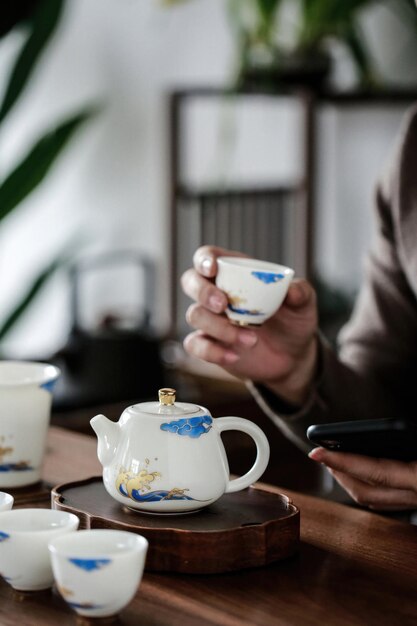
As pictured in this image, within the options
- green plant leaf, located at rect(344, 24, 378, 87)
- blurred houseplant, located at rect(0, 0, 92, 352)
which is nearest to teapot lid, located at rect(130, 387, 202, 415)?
blurred houseplant, located at rect(0, 0, 92, 352)

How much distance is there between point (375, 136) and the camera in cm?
359

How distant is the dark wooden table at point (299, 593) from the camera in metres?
0.83

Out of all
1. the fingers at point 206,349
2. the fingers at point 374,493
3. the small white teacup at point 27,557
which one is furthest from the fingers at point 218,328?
the small white teacup at point 27,557

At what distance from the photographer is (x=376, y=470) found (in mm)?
1129

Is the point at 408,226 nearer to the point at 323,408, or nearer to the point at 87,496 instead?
the point at 323,408

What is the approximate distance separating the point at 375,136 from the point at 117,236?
2.99 ft

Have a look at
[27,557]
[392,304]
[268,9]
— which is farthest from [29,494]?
[268,9]

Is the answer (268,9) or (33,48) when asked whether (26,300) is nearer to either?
(33,48)

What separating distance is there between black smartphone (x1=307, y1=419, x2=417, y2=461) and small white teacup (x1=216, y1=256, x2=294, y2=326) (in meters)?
0.22

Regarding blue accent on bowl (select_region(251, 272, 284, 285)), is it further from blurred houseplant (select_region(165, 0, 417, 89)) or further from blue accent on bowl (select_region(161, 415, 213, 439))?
blurred houseplant (select_region(165, 0, 417, 89))

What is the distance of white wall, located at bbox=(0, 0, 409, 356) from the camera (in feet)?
11.0

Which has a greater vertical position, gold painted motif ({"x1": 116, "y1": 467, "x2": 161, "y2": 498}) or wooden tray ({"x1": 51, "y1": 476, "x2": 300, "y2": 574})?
gold painted motif ({"x1": 116, "y1": 467, "x2": 161, "y2": 498})

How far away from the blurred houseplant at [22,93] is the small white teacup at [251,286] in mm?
1630

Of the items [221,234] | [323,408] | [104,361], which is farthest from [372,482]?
[221,234]
